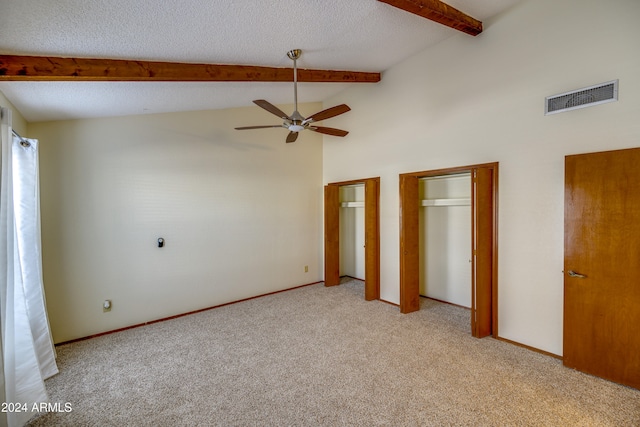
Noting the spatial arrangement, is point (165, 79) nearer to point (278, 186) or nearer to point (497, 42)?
point (278, 186)

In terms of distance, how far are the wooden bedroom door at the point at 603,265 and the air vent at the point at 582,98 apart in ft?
1.61

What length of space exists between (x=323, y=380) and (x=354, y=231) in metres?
3.77

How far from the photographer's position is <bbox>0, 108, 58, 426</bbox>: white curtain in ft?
6.37

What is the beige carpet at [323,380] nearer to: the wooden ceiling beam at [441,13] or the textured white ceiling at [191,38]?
the textured white ceiling at [191,38]

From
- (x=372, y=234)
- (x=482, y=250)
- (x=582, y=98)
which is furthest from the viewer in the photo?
(x=372, y=234)

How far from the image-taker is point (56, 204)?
10.5 ft

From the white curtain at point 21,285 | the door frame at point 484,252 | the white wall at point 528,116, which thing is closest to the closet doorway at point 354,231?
the white wall at point 528,116

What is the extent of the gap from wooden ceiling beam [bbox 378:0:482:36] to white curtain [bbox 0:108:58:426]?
131 inches

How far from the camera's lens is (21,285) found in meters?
2.21

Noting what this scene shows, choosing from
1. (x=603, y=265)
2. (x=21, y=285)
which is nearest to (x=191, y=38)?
(x=21, y=285)

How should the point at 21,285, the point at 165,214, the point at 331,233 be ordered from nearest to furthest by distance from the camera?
1. the point at 21,285
2. the point at 165,214
3. the point at 331,233

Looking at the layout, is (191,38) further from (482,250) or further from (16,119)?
(482,250)

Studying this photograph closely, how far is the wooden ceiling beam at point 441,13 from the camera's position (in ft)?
7.97

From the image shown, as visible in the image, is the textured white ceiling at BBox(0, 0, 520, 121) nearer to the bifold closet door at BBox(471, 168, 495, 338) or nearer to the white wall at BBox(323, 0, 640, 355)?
the white wall at BBox(323, 0, 640, 355)
